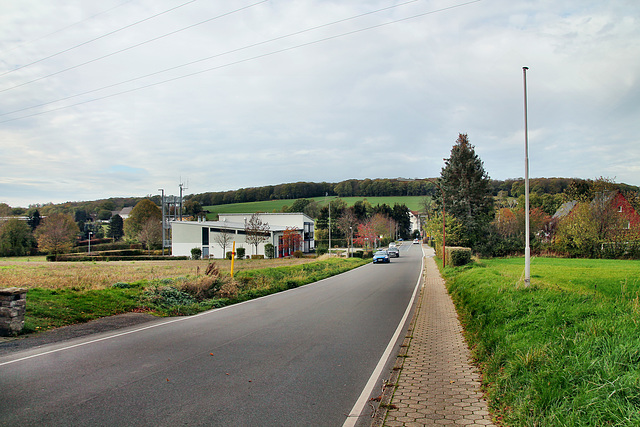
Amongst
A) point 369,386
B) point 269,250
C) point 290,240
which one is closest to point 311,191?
point 290,240

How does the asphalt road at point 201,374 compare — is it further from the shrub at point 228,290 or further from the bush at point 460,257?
the bush at point 460,257

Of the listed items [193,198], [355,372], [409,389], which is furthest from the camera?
[193,198]

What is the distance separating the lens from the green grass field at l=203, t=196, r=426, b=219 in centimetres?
11117

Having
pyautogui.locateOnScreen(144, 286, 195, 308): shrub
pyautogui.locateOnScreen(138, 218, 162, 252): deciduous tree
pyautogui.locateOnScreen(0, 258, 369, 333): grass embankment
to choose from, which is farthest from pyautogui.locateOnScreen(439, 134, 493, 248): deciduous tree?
pyautogui.locateOnScreen(138, 218, 162, 252): deciduous tree

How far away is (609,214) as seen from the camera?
126ft

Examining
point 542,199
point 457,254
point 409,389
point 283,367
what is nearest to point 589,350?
point 409,389

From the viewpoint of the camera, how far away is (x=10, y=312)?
326 inches

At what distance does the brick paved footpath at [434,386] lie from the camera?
455 cm

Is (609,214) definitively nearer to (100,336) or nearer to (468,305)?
(468,305)

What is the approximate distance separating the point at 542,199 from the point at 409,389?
90.7 m

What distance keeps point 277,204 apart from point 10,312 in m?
116

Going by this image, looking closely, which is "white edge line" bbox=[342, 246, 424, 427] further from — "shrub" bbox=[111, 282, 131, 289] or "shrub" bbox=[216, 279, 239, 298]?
"shrub" bbox=[111, 282, 131, 289]

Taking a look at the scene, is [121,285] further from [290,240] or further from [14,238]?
[14,238]

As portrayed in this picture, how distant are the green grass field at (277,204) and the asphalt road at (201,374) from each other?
320ft
